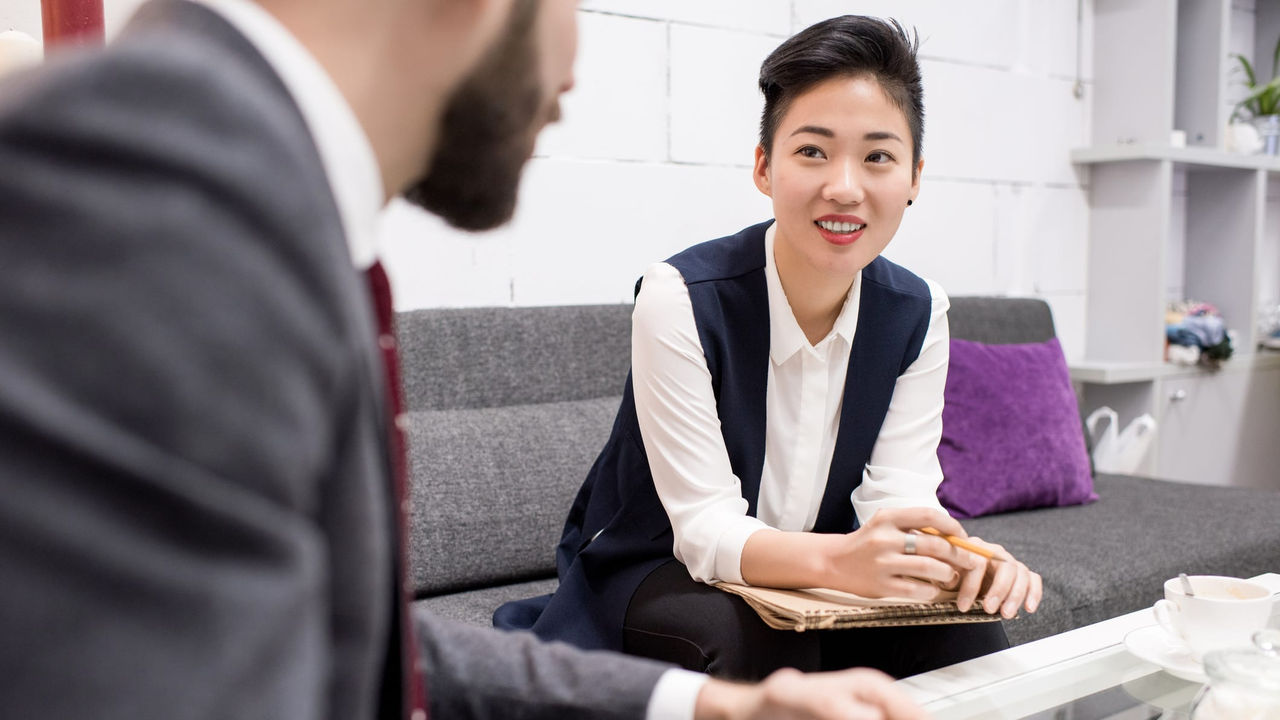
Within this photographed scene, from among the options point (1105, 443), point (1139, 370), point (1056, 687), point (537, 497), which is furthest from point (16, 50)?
point (1139, 370)

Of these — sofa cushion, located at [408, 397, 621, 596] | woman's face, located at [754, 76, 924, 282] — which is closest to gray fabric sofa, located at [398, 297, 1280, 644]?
sofa cushion, located at [408, 397, 621, 596]

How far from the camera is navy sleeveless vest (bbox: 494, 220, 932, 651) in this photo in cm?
130

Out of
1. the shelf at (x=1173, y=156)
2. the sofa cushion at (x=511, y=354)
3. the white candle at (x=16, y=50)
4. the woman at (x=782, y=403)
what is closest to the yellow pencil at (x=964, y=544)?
the woman at (x=782, y=403)

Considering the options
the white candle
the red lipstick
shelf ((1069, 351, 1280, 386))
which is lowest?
shelf ((1069, 351, 1280, 386))

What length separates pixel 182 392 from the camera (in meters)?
0.34

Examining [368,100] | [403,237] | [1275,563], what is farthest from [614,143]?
[368,100]

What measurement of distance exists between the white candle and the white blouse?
0.91m

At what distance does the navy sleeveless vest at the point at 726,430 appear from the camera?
1.30m

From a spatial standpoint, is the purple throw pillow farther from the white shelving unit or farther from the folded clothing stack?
the folded clothing stack

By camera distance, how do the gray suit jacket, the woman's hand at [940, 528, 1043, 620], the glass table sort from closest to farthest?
the gray suit jacket → the glass table → the woman's hand at [940, 528, 1043, 620]

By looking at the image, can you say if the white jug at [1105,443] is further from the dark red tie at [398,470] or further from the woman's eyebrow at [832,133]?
the dark red tie at [398,470]

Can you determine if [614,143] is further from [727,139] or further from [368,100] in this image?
[368,100]

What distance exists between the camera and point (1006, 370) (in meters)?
2.35

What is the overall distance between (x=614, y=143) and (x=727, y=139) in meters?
0.33
